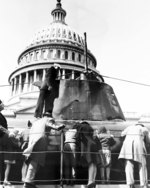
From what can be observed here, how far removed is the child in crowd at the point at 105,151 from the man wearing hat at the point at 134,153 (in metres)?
0.36

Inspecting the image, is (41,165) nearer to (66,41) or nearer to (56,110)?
(56,110)

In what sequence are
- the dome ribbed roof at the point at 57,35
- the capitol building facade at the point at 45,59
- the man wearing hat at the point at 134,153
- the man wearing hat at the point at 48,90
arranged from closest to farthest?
the man wearing hat at the point at 134,153
the man wearing hat at the point at 48,90
the capitol building facade at the point at 45,59
the dome ribbed roof at the point at 57,35

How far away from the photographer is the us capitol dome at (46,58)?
7444 centimetres

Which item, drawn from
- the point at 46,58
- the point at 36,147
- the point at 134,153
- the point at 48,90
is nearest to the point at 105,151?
the point at 134,153

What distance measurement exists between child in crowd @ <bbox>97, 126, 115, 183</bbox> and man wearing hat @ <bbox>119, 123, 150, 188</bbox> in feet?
1.20

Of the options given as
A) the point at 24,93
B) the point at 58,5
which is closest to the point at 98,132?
the point at 24,93

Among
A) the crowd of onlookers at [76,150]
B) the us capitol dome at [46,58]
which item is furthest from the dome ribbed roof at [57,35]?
the crowd of onlookers at [76,150]

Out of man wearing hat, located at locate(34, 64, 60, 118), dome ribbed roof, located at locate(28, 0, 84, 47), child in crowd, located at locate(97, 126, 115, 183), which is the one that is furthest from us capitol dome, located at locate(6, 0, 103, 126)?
child in crowd, located at locate(97, 126, 115, 183)

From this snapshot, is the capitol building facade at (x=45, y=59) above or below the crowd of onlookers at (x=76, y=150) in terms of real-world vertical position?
above

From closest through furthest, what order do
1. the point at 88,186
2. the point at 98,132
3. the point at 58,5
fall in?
the point at 88,186 → the point at 98,132 → the point at 58,5

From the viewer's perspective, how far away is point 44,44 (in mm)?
79000

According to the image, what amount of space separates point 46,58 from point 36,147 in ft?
230

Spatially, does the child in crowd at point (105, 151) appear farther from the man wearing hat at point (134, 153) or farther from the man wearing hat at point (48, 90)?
the man wearing hat at point (48, 90)

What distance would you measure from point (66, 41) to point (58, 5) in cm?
1993
